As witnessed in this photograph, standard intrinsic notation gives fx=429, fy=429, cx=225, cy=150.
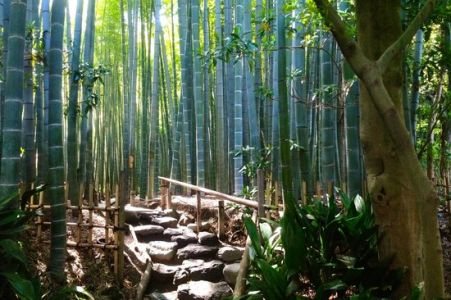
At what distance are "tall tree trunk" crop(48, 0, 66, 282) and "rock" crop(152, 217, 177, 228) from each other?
6.62 ft

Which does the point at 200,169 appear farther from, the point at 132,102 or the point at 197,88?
the point at 132,102

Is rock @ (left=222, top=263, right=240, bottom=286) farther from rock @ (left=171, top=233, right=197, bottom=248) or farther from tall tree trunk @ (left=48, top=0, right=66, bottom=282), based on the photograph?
tall tree trunk @ (left=48, top=0, right=66, bottom=282)

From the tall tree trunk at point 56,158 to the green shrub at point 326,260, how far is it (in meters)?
1.42

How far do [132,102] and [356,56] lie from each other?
6423 mm

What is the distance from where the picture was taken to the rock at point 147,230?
486 cm

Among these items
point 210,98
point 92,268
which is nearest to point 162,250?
point 92,268

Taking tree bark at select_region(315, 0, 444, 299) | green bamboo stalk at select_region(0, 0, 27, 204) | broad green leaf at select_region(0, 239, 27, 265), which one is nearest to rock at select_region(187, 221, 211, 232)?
green bamboo stalk at select_region(0, 0, 27, 204)

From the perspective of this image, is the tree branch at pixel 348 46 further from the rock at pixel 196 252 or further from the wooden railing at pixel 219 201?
the rock at pixel 196 252

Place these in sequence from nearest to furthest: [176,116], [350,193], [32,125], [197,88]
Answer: [350,193] → [32,125] → [197,88] → [176,116]

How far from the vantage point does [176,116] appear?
820 centimetres

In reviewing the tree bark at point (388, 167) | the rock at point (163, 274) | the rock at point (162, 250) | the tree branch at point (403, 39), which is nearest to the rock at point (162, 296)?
the rock at point (163, 274)

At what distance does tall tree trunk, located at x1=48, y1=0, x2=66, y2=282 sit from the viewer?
3.17 m

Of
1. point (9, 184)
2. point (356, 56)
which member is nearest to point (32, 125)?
point (9, 184)

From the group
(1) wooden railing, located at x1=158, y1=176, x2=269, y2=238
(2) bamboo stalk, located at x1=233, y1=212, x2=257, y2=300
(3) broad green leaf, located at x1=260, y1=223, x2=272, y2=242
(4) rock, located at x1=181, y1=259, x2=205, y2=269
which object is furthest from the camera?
(4) rock, located at x1=181, y1=259, x2=205, y2=269
